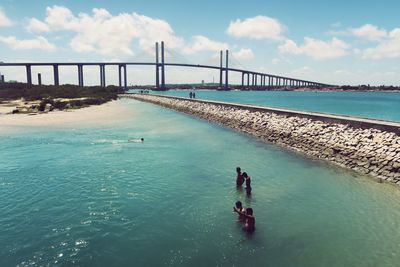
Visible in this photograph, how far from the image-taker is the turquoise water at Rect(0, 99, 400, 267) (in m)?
9.93

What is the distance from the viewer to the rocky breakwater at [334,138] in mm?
18750

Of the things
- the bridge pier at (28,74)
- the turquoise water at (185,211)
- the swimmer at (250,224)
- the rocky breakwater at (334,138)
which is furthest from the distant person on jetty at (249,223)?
the bridge pier at (28,74)

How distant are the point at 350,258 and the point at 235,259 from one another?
3.54m

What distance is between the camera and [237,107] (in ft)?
151

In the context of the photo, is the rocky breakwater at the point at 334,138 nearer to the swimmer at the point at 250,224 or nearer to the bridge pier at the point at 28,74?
the swimmer at the point at 250,224

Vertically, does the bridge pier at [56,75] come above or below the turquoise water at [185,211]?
above

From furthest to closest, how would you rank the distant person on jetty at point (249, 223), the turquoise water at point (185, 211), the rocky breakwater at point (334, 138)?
the rocky breakwater at point (334, 138) → the distant person on jetty at point (249, 223) → the turquoise water at point (185, 211)

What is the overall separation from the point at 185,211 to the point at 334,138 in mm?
14937

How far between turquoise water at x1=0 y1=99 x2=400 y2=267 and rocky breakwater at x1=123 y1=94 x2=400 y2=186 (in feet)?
4.52

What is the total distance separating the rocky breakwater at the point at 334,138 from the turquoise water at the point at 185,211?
1.38m

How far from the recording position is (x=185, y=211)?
13.3 m

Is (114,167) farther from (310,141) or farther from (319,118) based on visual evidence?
(319,118)

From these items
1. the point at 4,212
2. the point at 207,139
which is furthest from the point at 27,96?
the point at 4,212

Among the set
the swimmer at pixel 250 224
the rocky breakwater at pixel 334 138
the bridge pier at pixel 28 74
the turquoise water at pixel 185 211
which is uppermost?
the bridge pier at pixel 28 74
